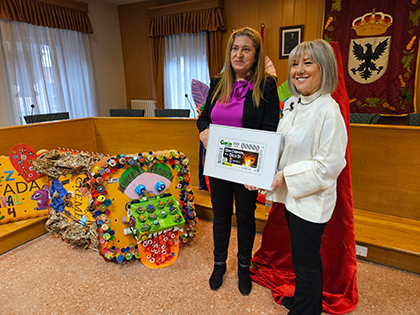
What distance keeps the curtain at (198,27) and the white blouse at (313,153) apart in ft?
12.5

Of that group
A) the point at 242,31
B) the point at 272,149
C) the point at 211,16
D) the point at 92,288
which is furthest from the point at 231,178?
the point at 211,16

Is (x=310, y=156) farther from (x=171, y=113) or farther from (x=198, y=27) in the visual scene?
(x=198, y=27)

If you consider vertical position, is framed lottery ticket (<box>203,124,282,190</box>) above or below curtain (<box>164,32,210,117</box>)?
below

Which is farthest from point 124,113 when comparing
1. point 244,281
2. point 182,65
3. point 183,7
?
point 244,281

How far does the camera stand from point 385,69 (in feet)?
11.4

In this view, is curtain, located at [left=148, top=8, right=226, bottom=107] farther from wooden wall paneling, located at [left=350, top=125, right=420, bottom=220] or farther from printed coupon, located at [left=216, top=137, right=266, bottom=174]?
printed coupon, located at [left=216, top=137, right=266, bottom=174]

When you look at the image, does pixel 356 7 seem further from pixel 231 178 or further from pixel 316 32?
pixel 231 178

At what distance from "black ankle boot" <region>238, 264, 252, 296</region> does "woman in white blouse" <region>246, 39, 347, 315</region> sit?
37 centimetres

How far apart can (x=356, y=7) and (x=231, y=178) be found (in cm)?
350

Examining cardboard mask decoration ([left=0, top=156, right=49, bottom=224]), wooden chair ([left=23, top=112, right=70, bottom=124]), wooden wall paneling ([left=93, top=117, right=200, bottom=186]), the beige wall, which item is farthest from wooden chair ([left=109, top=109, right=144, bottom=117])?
the beige wall

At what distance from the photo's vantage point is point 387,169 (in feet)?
6.21

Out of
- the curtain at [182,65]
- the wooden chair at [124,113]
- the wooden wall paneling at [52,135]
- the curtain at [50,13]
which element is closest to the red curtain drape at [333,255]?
the wooden wall paneling at [52,135]

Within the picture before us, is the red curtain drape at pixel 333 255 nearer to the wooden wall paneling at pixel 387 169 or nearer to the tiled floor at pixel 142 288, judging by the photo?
the tiled floor at pixel 142 288

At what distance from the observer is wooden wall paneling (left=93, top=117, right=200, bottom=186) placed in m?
2.49
